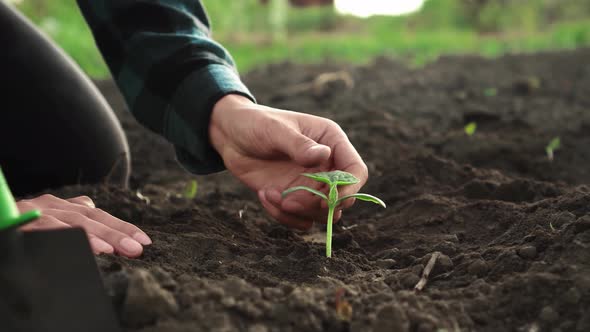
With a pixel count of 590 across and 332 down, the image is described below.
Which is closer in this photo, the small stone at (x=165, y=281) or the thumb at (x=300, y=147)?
the small stone at (x=165, y=281)

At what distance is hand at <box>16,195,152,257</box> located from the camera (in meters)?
1.52

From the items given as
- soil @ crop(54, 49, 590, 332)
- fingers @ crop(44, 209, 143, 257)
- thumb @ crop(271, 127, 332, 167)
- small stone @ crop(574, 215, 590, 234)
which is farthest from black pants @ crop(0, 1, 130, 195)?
small stone @ crop(574, 215, 590, 234)

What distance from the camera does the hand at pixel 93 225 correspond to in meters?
1.52

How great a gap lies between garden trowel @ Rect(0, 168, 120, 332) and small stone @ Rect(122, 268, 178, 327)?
32 millimetres

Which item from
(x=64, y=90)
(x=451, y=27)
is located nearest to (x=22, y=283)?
(x=64, y=90)

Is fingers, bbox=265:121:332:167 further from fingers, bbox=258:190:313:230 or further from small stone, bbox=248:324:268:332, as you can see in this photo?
small stone, bbox=248:324:268:332

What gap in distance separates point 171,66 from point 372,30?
9.46 metres

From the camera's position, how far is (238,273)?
147cm

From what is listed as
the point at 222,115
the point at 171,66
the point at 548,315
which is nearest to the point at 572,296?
the point at 548,315

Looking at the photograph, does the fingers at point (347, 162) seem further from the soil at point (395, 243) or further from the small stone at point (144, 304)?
the small stone at point (144, 304)

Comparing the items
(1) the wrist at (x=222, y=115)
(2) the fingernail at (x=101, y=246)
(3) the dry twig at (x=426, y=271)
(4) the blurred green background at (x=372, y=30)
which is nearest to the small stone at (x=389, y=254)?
(3) the dry twig at (x=426, y=271)

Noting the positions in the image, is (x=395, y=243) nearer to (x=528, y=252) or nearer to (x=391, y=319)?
(x=528, y=252)

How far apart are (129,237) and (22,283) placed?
509 mm

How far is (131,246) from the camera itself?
1531mm
